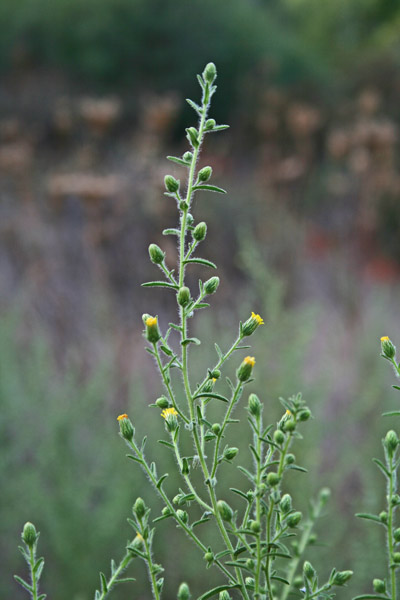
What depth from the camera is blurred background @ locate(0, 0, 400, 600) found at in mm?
2871

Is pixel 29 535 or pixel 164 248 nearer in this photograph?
pixel 29 535

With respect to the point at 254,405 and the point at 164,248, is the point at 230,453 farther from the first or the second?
the point at 164,248

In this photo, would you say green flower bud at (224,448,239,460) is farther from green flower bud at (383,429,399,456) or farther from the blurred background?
the blurred background

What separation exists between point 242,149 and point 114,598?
281 inches

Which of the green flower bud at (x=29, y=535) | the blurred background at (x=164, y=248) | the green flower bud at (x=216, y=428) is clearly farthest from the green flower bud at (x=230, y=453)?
the blurred background at (x=164, y=248)

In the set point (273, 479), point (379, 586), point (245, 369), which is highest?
point (245, 369)

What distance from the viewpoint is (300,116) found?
6.94 meters

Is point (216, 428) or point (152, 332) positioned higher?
point (152, 332)

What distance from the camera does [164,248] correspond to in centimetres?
538

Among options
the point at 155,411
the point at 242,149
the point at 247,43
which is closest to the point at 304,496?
the point at 155,411

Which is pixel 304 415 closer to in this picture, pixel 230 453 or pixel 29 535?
pixel 230 453

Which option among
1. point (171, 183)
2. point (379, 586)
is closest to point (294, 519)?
point (379, 586)

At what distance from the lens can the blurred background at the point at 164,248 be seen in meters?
2.87

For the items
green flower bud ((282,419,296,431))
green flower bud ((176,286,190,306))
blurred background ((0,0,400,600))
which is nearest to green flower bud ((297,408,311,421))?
green flower bud ((282,419,296,431))
